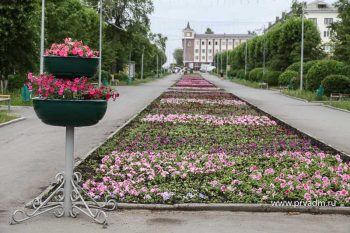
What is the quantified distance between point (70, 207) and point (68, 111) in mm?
1135

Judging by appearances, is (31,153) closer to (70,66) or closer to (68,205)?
(68,205)

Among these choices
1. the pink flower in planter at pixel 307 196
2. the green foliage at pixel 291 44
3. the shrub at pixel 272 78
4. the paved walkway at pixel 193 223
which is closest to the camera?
the paved walkway at pixel 193 223

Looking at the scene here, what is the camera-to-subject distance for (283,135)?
1592 centimetres

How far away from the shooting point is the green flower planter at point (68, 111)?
6.66 m

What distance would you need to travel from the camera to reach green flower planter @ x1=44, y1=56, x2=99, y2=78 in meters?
6.68

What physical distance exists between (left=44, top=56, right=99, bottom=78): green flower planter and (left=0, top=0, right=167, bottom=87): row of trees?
23.1 m

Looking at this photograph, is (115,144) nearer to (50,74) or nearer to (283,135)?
(283,135)

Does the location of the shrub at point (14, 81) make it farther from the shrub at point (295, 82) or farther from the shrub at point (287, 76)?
the shrub at point (287, 76)

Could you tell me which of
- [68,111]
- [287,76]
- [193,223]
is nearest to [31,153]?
[68,111]

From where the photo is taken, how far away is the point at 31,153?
12.4m

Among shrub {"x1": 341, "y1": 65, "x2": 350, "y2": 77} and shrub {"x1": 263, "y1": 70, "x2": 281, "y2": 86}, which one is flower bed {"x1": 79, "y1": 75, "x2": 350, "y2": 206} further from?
shrub {"x1": 263, "y1": 70, "x2": 281, "y2": 86}

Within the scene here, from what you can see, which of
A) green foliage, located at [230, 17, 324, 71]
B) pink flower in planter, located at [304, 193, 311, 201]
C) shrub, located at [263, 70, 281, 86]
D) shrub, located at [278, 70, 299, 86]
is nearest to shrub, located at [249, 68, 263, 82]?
green foliage, located at [230, 17, 324, 71]

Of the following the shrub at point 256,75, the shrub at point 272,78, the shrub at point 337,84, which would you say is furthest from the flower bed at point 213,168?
the shrub at point 256,75

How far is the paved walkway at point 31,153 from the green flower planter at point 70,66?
6.12ft
